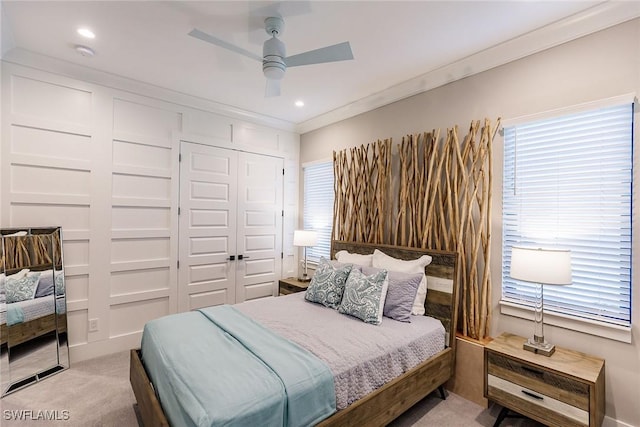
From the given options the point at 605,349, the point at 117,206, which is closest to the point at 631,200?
the point at 605,349

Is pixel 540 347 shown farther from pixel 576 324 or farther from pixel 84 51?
pixel 84 51

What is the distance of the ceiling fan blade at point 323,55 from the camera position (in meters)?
1.99

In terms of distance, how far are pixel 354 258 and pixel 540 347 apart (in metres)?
1.74

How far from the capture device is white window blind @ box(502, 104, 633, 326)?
2.01 metres

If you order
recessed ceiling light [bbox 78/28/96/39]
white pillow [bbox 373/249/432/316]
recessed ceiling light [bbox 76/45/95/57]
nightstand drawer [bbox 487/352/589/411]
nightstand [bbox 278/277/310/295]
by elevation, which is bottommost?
nightstand drawer [bbox 487/352/589/411]

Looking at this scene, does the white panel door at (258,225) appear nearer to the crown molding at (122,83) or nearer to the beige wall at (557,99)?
the crown molding at (122,83)

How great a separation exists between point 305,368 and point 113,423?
1.62 m

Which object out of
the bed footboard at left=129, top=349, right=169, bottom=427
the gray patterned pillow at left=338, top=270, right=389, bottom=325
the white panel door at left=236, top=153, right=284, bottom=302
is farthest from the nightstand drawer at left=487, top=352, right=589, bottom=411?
the white panel door at left=236, top=153, right=284, bottom=302

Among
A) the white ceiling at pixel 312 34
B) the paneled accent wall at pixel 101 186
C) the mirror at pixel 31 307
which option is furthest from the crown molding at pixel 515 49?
the mirror at pixel 31 307

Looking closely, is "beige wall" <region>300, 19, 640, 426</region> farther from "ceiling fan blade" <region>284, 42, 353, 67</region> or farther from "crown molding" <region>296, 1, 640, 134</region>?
"ceiling fan blade" <region>284, 42, 353, 67</region>

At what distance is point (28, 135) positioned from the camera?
2.78 meters

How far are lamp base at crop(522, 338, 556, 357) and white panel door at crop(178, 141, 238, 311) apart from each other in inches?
129

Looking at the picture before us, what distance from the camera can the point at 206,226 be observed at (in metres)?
3.86

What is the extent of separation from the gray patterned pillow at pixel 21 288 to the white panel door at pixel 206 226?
128 centimetres
